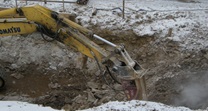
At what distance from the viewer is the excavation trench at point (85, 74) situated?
9.57m

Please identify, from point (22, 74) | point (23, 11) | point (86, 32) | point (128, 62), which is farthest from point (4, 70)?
point (128, 62)

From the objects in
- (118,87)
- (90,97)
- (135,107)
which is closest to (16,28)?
(90,97)

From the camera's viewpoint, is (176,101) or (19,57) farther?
(19,57)

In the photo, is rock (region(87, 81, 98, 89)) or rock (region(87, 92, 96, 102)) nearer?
rock (region(87, 92, 96, 102))

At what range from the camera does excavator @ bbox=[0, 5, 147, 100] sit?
24.6ft

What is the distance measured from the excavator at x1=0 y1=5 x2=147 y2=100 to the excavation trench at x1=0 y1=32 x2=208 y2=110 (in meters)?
1.82

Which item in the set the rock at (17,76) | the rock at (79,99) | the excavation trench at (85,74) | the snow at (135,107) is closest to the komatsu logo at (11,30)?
the excavation trench at (85,74)

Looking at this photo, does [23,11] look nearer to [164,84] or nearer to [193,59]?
[164,84]

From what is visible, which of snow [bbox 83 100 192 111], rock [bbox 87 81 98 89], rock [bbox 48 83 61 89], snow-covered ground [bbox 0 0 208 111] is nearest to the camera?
snow [bbox 83 100 192 111]

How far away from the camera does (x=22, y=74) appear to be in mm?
11180

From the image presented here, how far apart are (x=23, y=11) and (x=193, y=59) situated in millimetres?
5205

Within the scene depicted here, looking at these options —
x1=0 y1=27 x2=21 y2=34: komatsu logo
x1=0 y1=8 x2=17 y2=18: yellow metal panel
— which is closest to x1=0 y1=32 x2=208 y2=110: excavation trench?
x1=0 y1=27 x2=21 y2=34: komatsu logo

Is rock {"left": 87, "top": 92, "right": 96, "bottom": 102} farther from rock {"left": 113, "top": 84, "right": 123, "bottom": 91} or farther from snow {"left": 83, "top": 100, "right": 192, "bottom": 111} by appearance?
snow {"left": 83, "top": 100, "right": 192, "bottom": 111}

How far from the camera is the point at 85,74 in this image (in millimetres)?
10914
